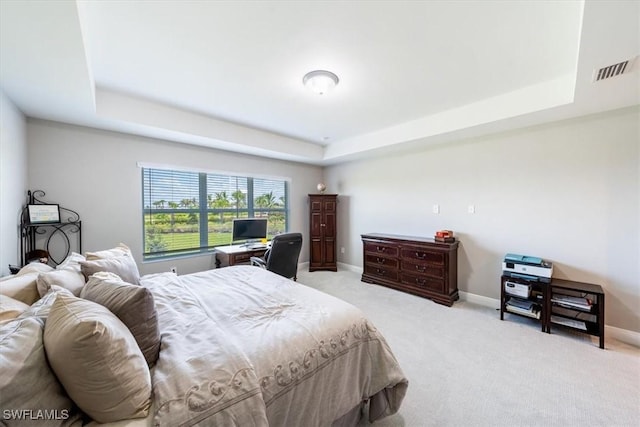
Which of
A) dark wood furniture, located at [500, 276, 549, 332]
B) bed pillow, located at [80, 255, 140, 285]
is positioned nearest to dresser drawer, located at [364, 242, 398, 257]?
dark wood furniture, located at [500, 276, 549, 332]

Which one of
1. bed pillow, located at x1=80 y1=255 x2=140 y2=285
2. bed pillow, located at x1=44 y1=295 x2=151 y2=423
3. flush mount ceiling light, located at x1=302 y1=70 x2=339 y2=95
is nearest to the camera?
bed pillow, located at x1=44 y1=295 x2=151 y2=423

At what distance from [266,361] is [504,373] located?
2055 mm

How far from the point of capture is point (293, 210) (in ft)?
17.5

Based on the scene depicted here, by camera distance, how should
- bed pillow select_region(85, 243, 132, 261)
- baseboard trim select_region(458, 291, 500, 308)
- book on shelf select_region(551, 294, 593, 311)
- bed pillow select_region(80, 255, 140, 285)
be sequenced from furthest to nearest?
baseboard trim select_region(458, 291, 500, 308) < book on shelf select_region(551, 294, 593, 311) < bed pillow select_region(85, 243, 132, 261) < bed pillow select_region(80, 255, 140, 285)

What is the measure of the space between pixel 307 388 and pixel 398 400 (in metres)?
0.70

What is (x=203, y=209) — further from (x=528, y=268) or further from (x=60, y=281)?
(x=528, y=268)

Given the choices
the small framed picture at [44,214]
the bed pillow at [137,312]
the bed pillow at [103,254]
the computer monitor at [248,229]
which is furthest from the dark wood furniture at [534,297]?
the small framed picture at [44,214]

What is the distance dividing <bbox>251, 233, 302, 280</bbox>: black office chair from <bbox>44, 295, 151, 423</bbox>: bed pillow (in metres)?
2.27

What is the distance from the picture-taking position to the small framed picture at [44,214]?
2637mm

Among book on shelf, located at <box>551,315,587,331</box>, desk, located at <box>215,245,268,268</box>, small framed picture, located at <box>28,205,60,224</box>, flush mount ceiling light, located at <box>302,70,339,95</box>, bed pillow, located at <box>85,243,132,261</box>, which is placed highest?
flush mount ceiling light, located at <box>302,70,339,95</box>

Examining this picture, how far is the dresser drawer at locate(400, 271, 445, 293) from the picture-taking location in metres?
3.53

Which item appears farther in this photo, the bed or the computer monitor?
the computer monitor

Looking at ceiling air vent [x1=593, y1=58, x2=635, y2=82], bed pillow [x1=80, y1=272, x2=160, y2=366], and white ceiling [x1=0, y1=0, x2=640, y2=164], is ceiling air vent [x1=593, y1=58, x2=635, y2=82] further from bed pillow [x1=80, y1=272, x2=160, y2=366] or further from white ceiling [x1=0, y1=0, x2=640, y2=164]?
bed pillow [x1=80, y1=272, x2=160, y2=366]

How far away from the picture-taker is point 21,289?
1396 mm
